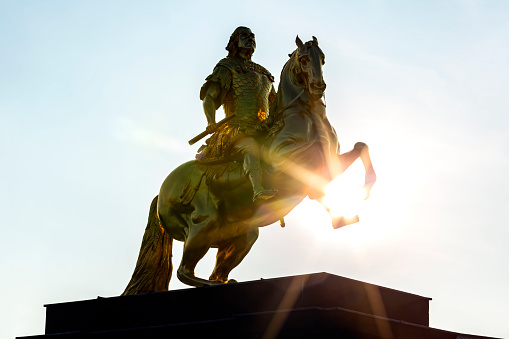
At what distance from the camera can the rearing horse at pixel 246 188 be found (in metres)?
15.1

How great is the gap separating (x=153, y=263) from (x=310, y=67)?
3.31 meters

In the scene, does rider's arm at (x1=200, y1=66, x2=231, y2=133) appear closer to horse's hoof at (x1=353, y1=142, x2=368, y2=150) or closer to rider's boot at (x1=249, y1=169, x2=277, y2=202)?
rider's boot at (x1=249, y1=169, x2=277, y2=202)

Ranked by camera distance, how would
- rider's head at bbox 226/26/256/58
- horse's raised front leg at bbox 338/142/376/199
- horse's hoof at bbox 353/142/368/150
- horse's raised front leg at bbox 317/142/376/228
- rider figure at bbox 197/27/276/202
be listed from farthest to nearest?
rider's head at bbox 226/26/256/58 → rider figure at bbox 197/27/276/202 → horse's hoof at bbox 353/142/368/150 → horse's raised front leg at bbox 338/142/376/199 → horse's raised front leg at bbox 317/142/376/228

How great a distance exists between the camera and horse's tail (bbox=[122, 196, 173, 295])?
16.2 metres

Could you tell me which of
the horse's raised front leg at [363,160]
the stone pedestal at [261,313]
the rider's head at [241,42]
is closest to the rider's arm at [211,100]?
the rider's head at [241,42]

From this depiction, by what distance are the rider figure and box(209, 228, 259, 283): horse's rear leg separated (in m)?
1.06

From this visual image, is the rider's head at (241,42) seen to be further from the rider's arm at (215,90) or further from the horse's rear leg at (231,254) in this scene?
the horse's rear leg at (231,254)

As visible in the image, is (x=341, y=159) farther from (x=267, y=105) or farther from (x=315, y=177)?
(x=267, y=105)

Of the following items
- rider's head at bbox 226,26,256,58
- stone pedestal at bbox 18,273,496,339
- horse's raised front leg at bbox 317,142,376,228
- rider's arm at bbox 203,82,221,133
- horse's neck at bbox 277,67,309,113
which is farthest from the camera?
rider's head at bbox 226,26,256,58

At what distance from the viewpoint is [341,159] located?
1538cm

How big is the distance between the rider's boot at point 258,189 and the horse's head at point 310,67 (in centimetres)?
119

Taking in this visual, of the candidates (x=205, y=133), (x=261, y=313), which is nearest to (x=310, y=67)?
(x=205, y=133)

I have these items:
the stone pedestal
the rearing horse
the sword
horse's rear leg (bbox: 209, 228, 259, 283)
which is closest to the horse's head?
the rearing horse

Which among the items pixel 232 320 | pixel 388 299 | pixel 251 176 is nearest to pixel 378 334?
pixel 388 299
